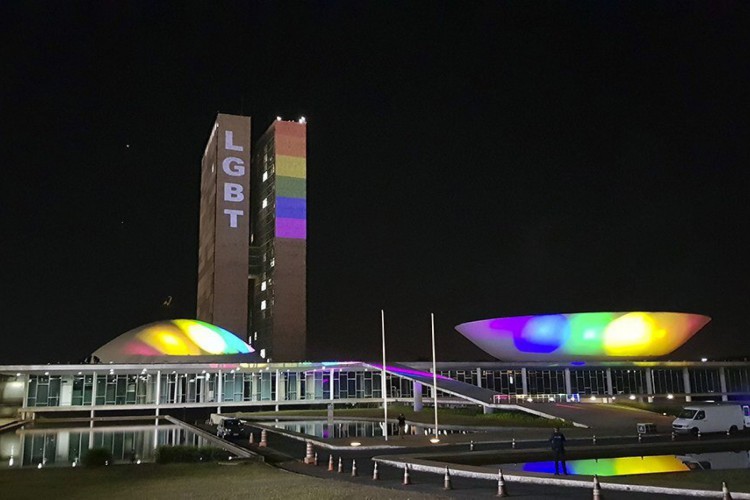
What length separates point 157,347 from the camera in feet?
243

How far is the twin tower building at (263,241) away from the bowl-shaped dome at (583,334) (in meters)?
39.5

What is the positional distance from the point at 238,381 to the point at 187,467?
50.3m

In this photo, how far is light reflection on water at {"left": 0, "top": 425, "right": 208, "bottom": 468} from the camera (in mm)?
29141

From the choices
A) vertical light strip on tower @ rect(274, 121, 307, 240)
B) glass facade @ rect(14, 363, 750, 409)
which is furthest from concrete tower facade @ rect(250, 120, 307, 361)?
glass facade @ rect(14, 363, 750, 409)

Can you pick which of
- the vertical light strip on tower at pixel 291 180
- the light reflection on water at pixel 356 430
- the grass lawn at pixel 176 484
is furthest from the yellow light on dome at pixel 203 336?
the grass lawn at pixel 176 484

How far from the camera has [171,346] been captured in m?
75.0

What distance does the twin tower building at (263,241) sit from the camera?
11169 centimetres

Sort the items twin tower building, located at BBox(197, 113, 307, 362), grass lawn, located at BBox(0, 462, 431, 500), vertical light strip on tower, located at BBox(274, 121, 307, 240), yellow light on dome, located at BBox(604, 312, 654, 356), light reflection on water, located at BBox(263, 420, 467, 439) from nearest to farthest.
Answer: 1. grass lawn, located at BBox(0, 462, 431, 500)
2. light reflection on water, located at BBox(263, 420, 467, 439)
3. yellow light on dome, located at BBox(604, 312, 654, 356)
4. twin tower building, located at BBox(197, 113, 307, 362)
5. vertical light strip on tower, located at BBox(274, 121, 307, 240)

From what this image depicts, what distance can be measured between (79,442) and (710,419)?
34022 mm

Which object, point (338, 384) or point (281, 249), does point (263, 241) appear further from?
point (338, 384)

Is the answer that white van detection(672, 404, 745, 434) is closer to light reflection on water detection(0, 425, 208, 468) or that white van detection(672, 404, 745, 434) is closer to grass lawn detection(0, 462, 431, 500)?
grass lawn detection(0, 462, 431, 500)

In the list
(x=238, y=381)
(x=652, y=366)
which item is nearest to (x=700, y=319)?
(x=652, y=366)

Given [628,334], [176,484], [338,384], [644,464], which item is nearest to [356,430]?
[644,464]

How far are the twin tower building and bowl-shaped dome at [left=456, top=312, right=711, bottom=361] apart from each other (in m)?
39.5
